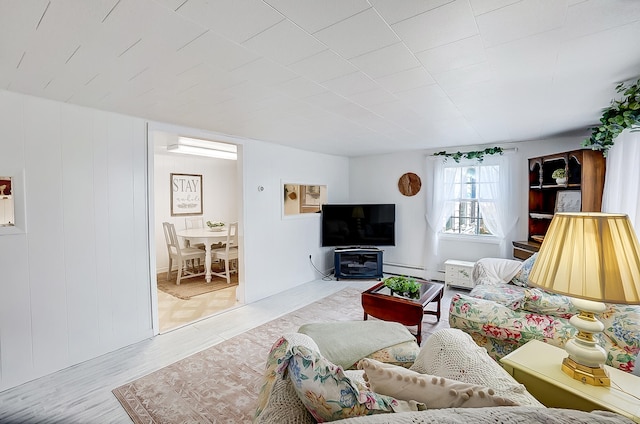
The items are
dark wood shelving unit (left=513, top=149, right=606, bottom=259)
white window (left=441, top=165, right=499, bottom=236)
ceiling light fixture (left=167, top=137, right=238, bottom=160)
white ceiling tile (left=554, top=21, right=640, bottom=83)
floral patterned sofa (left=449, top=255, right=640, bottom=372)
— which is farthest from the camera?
white window (left=441, top=165, right=499, bottom=236)

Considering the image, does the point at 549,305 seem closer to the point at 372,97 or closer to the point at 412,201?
the point at 372,97

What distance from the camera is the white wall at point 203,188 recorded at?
18.6ft

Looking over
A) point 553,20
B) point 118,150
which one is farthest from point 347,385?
point 118,150

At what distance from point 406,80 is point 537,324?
1970 mm

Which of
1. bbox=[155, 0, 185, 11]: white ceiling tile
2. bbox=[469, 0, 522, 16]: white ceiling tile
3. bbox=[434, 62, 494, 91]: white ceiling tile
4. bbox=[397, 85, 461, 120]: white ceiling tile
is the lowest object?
bbox=[155, 0, 185, 11]: white ceiling tile

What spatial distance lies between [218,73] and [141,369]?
2.54 m

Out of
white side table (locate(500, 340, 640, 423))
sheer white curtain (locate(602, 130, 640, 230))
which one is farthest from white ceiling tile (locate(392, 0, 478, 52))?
sheer white curtain (locate(602, 130, 640, 230))

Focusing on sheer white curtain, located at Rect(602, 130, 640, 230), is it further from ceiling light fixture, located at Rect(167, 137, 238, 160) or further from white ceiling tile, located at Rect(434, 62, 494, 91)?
ceiling light fixture, located at Rect(167, 137, 238, 160)

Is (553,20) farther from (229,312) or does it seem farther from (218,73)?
(229,312)

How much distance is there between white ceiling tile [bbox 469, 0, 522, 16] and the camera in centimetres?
121

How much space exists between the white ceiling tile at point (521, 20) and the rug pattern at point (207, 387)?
270 centimetres

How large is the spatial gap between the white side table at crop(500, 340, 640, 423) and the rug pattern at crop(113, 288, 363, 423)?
5.61ft

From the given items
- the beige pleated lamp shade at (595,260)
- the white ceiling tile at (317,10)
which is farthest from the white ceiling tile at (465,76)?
the beige pleated lamp shade at (595,260)

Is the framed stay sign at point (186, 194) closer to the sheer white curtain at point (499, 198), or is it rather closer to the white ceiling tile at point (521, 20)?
the sheer white curtain at point (499, 198)
